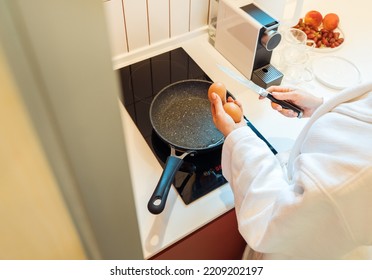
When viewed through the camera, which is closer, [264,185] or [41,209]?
[41,209]

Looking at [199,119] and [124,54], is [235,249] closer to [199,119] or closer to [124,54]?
[199,119]

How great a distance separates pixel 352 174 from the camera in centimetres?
48

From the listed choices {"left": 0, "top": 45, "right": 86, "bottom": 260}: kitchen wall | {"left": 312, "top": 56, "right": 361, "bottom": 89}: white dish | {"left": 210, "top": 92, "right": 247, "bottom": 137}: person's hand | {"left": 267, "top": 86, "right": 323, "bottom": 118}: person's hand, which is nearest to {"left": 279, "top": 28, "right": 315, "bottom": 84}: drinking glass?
{"left": 312, "top": 56, "right": 361, "bottom": 89}: white dish

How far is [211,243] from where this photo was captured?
0.86m

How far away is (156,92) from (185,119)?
0.48ft

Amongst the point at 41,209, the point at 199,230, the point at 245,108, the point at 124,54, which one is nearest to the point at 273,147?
the point at 245,108

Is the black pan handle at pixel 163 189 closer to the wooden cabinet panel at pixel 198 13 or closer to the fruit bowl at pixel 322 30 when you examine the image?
the wooden cabinet panel at pixel 198 13

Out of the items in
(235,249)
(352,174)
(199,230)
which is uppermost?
(352,174)

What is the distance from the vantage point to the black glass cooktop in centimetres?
79

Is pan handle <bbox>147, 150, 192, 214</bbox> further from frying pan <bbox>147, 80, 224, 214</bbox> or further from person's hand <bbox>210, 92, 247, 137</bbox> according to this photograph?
person's hand <bbox>210, 92, 247, 137</bbox>

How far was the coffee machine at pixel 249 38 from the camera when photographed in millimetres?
904

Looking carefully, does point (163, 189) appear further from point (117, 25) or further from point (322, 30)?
point (322, 30)

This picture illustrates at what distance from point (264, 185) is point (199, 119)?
33 centimetres

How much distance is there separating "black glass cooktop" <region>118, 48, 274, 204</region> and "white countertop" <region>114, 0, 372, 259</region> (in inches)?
0.7
